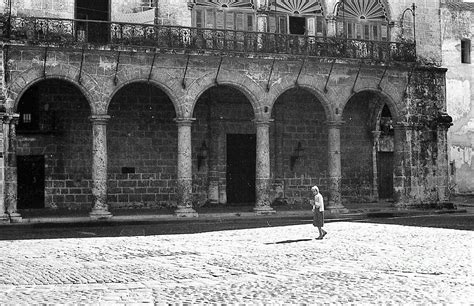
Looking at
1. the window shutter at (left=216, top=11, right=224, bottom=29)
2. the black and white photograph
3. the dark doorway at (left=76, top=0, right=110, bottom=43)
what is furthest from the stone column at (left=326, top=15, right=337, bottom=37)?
the dark doorway at (left=76, top=0, right=110, bottom=43)

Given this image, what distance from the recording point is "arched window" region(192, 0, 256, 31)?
22.1 metres

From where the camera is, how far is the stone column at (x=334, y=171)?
74.1ft

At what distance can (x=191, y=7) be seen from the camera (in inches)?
860

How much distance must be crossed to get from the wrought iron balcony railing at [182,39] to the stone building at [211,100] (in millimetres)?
40

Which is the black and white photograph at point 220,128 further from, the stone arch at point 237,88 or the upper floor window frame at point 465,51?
the upper floor window frame at point 465,51

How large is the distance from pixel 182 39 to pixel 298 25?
4230 millimetres

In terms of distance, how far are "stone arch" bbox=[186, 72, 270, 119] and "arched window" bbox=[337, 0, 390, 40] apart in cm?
371

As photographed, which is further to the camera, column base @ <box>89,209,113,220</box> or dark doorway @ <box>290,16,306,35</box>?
dark doorway @ <box>290,16,306,35</box>

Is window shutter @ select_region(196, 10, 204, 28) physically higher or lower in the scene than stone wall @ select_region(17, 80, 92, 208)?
higher

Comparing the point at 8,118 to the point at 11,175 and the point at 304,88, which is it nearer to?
the point at 11,175

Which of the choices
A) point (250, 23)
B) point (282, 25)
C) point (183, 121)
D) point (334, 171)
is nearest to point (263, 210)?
point (334, 171)

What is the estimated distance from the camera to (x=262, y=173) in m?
21.9

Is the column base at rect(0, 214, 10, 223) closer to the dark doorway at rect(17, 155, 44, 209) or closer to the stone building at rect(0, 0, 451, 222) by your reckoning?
the stone building at rect(0, 0, 451, 222)

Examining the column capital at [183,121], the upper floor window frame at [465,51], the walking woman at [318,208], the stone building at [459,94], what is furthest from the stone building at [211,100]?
the upper floor window frame at [465,51]
